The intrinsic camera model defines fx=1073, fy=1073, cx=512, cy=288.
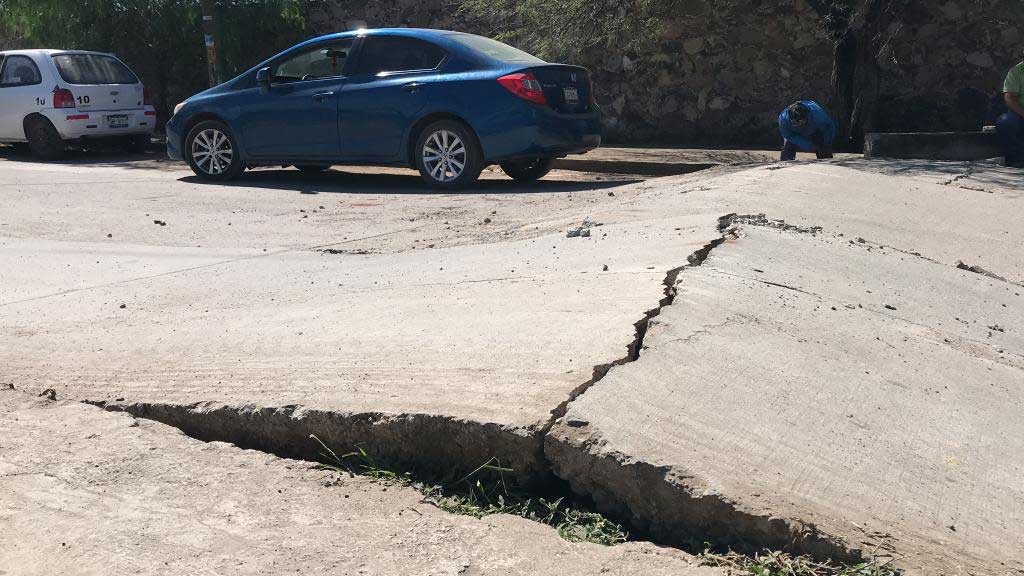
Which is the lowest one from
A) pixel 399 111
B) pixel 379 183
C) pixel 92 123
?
pixel 379 183

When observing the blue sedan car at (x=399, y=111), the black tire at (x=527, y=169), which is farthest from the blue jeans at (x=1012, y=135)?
the black tire at (x=527, y=169)

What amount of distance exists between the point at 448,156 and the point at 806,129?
12.4 feet

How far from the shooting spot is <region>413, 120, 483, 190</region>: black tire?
34.9 feet

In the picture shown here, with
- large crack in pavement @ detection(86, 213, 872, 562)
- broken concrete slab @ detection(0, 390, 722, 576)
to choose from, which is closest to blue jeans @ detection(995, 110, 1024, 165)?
large crack in pavement @ detection(86, 213, 872, 562)

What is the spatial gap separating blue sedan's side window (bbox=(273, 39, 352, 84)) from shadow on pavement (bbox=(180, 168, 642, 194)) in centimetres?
115

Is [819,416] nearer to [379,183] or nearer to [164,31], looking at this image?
[379,183]

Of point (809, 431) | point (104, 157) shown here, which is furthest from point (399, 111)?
point (809, 431)

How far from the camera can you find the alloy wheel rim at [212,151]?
11.9 meters

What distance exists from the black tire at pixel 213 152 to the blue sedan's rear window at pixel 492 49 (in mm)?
2775

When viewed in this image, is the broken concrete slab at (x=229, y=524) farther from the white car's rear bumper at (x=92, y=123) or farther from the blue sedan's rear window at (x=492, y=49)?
the white car's rear bumper at (x=92, y=123)

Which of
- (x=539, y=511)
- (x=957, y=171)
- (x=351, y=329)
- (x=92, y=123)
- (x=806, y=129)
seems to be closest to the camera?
(x=539, y=511)

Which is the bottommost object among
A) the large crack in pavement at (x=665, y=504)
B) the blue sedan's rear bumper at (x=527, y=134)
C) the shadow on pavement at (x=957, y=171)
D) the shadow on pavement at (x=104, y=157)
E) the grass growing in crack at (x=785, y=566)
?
the grass growing in crack at (x=785, y=566)

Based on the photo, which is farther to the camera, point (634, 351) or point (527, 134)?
point (527, 134)

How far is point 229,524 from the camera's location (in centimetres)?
304
